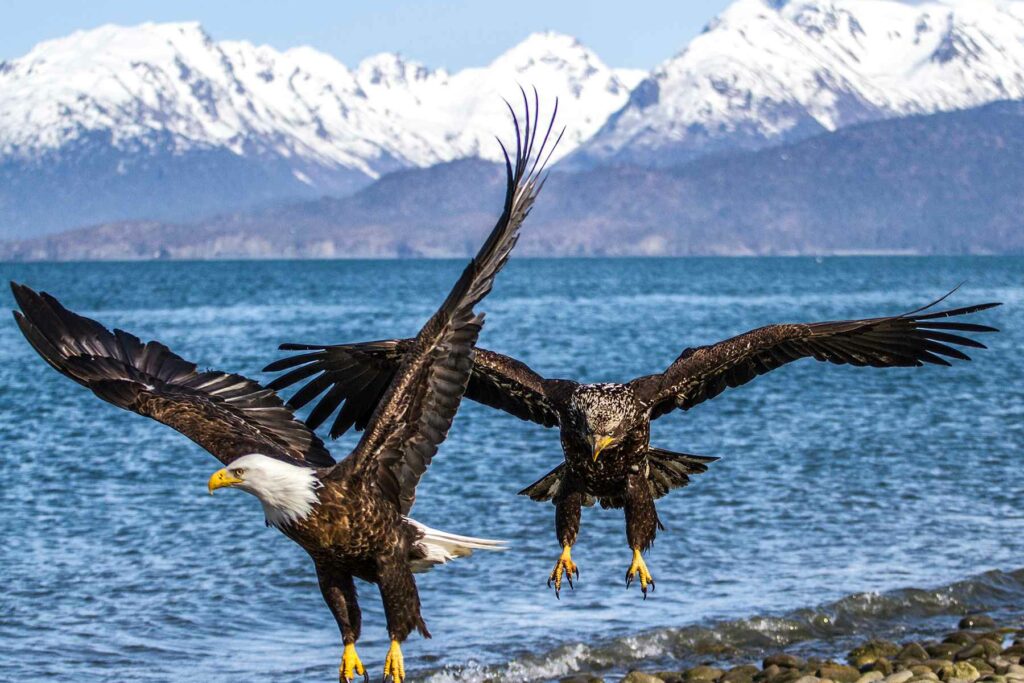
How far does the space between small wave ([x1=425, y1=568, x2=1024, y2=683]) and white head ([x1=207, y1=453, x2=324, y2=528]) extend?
5.51 m

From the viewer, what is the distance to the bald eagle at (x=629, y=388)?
26.5 ft

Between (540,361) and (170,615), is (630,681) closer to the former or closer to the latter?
(170,615)

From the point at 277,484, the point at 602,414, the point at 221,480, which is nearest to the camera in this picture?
the point at 221,480

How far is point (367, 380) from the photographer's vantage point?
353 inches

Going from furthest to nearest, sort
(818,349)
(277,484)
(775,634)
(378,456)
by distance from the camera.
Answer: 1. (775,634)
2. (818,349)
3. (378,456)
4. (277,484)

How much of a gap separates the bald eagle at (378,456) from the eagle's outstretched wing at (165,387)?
1 cm

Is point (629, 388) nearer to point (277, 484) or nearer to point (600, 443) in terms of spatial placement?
point (600, 443)

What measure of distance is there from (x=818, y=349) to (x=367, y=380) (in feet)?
8.37

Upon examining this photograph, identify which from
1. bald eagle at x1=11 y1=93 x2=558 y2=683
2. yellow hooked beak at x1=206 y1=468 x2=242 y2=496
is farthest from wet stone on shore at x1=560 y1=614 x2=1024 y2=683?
yellow hooked beak at x1=206 y1=468 x2=242 y2=496

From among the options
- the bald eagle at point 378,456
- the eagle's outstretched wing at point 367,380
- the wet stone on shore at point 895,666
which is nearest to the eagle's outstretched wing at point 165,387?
the bald eagle at point 378,456

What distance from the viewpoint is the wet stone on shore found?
34.0 ft

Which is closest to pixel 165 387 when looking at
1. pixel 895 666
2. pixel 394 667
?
pixel 394 667

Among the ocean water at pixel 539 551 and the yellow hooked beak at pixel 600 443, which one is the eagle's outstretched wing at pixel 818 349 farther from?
the ocean water at pixel 539 551

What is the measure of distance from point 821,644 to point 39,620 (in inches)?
279
